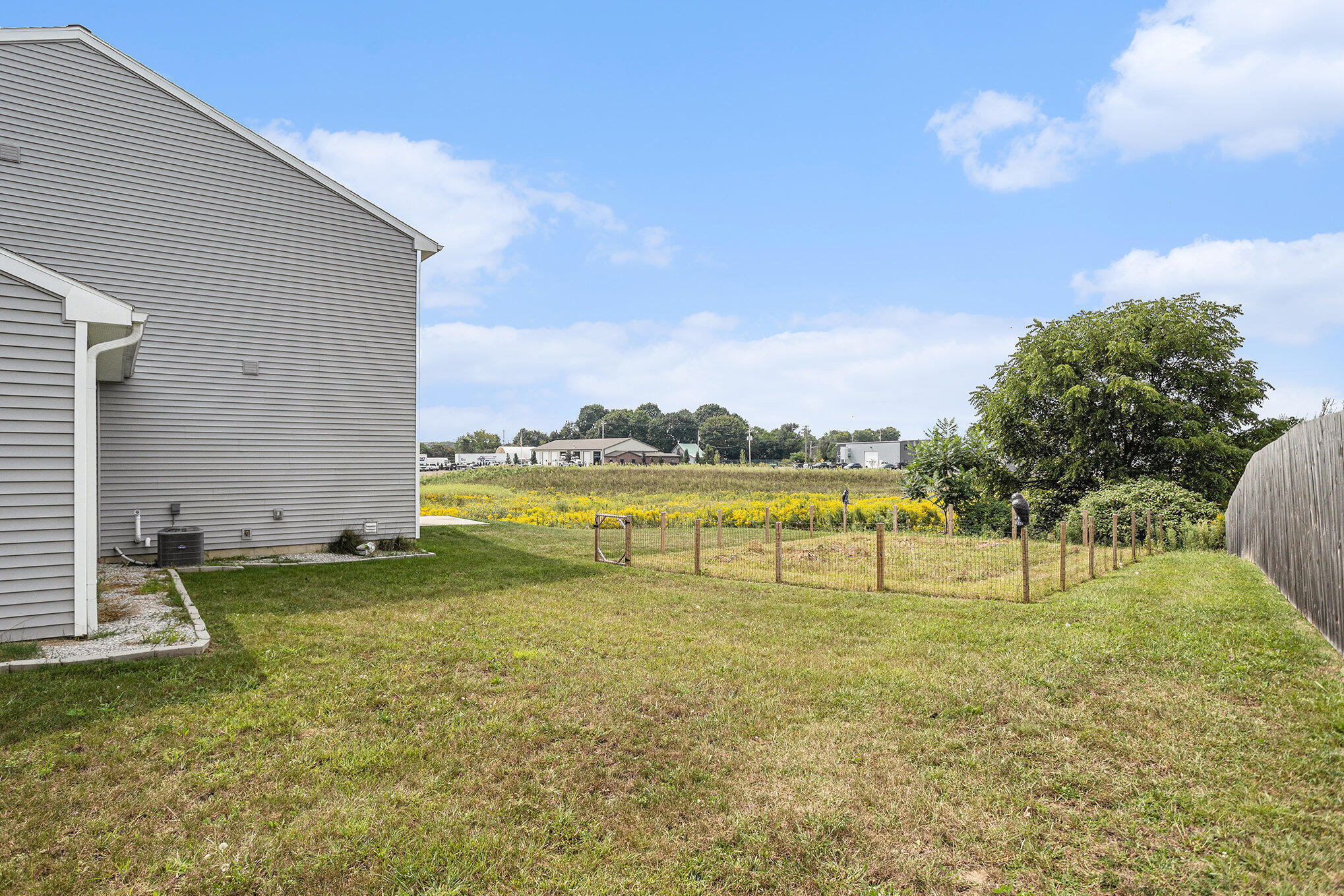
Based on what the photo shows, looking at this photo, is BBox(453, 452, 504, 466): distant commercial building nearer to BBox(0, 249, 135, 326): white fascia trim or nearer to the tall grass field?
the tall grass field

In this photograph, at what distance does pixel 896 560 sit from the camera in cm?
1139

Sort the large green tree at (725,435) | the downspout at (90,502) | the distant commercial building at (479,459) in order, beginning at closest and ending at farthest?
the downspout at (90,502)
the distant commercial building at (479,459)
the large green tree at (725,435)

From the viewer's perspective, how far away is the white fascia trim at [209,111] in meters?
9.97

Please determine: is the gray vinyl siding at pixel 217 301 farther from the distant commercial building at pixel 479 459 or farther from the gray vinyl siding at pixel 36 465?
the distant commercial building at pixel 479 459

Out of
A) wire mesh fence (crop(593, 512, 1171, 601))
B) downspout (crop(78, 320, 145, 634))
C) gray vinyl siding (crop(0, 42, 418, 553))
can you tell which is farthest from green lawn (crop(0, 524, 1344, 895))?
gray vinyl siding (crop(0, 42, 418, 553))

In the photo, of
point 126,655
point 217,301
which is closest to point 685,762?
point 126,655

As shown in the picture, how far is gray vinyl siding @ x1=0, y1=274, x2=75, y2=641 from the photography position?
6.02 m

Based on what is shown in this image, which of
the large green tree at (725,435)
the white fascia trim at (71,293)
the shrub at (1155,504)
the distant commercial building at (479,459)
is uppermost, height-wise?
the large green tree at (725,435)

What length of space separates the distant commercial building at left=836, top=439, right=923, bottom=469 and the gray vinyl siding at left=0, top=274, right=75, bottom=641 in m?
85.5

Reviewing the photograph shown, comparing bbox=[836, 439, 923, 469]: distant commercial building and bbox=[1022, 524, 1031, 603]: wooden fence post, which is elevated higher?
bbox=[836, 439, 923, 469]: distant commercial building

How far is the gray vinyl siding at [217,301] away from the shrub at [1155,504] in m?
17.2

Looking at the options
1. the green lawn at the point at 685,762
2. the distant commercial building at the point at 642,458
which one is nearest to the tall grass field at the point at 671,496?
the green lawn at the point at 685,762

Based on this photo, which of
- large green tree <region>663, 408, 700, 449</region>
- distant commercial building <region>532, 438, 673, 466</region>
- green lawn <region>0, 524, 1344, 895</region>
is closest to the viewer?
green lawn <region>0, 524, 1344, 895</region>

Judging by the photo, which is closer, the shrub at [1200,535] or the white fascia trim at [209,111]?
the white fascia trim at [209,111]
